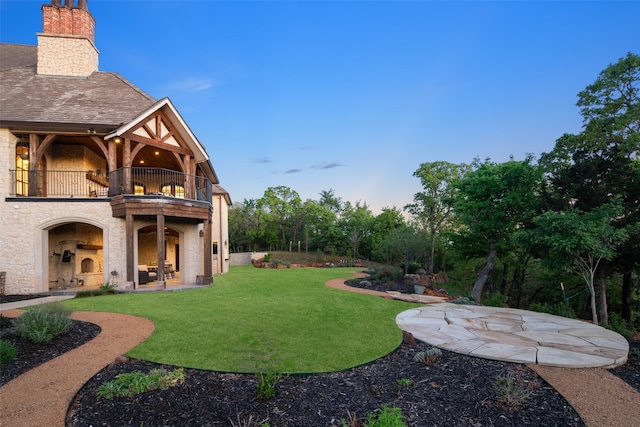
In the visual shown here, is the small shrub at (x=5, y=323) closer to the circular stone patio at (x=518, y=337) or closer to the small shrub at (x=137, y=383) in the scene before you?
the small shrub at (x=137, y=383)

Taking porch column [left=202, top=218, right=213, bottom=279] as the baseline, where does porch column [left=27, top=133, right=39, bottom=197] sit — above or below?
above

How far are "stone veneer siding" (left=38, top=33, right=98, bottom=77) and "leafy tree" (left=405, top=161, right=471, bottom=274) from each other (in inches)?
878

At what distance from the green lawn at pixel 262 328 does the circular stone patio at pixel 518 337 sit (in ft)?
2.78

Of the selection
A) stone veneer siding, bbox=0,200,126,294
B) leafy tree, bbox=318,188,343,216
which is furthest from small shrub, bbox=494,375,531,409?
leafy tree, bbox=318,188,343,216

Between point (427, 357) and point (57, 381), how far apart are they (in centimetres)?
506

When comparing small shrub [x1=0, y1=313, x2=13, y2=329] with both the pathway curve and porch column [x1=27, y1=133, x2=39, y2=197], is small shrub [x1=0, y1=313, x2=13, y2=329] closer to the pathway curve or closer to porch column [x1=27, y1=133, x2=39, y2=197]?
the pathway curve

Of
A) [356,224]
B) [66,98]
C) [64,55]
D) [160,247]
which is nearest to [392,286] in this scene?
[160,247]

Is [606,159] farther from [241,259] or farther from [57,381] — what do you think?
[241,259]

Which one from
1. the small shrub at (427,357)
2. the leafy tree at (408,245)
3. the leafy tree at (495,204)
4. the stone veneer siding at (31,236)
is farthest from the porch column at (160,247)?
the leafy tree at (408,245)

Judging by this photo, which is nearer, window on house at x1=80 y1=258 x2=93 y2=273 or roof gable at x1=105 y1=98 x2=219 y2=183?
roof gable at x1=105 y1=98 x2=219 y2=183

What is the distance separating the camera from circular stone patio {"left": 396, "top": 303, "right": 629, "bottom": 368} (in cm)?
482

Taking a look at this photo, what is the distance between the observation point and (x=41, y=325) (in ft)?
17.9

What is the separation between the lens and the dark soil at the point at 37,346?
4363 mm

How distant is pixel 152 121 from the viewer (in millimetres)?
13031
